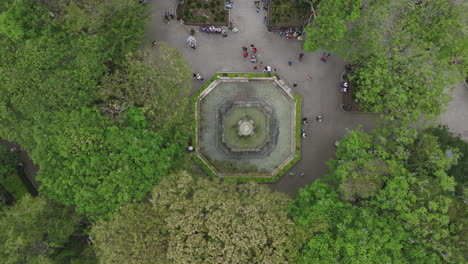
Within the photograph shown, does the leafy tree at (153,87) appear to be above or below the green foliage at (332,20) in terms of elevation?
above

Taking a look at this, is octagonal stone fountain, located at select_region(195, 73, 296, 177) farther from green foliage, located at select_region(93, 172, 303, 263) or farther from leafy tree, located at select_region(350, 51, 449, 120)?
leafy tree, located at select_region(350, 51, 449, 120)

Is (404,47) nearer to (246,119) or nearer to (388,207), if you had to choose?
(388,207)

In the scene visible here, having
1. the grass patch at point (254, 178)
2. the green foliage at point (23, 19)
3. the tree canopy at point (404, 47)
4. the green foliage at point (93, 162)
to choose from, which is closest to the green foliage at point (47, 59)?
the green foliage at point (23, 19)

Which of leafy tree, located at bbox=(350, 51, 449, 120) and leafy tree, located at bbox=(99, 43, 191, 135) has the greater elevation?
leafy tree, located at bbox=(99, 43, 191, 135)

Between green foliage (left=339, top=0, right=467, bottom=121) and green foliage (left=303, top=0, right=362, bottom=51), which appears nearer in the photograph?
green foliage (left=339, top=0, right=467, bottom=121)

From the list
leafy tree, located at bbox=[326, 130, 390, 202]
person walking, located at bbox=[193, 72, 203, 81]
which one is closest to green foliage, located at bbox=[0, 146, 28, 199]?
person walking, located at bbox=[193, 72, 203, 81]

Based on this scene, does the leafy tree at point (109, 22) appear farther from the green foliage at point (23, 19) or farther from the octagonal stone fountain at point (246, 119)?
the octagonal stone fountain at point (246, 119)
